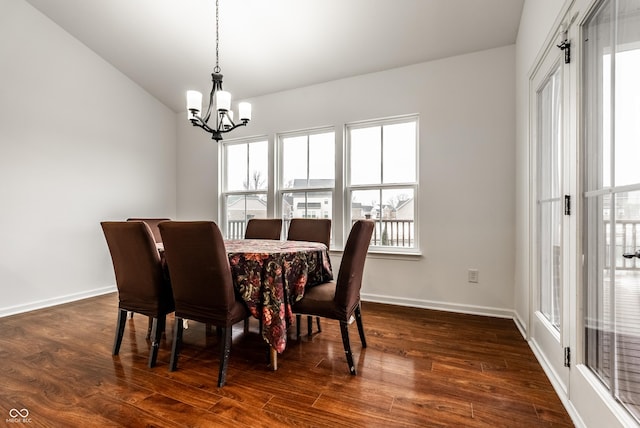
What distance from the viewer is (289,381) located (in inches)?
72.3

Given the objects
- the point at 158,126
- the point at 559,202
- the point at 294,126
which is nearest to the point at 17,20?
the point at 158,126

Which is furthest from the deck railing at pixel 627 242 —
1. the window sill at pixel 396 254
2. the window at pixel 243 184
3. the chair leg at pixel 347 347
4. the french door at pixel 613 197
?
the window at pixel 243 184

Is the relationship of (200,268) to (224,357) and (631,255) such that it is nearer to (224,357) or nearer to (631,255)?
(224,357)

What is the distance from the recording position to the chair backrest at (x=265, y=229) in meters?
3.26

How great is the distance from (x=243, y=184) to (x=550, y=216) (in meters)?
3.59

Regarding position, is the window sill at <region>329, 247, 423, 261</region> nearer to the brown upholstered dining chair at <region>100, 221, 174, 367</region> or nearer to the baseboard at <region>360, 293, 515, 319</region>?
the baseboard at <region>360, 293, 515, 319</region>

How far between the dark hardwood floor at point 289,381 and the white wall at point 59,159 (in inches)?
36.9

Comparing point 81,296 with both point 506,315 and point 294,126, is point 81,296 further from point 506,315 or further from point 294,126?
point 506,315

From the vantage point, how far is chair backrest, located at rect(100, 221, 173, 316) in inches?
77.0

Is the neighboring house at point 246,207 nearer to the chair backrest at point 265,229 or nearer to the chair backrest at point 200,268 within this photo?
the chair backrest at point 265,229

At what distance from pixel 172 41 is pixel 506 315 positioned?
4554 mm

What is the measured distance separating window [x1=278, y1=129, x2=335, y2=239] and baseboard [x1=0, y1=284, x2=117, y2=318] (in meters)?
2.49

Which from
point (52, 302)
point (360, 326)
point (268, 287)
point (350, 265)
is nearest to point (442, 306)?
point (360, 326)

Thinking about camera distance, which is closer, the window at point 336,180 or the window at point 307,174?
the window at point 336,180
